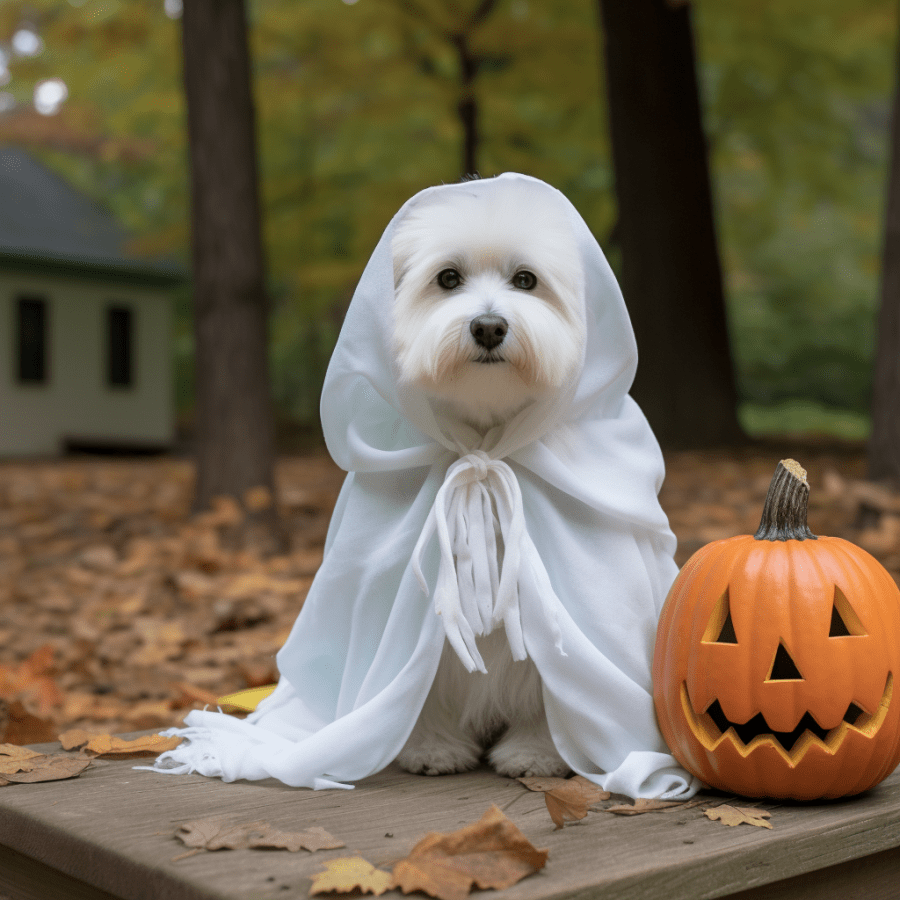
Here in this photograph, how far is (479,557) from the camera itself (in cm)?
225

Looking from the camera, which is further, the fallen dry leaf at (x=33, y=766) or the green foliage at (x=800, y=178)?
the green foliage at (x=800, y=178)

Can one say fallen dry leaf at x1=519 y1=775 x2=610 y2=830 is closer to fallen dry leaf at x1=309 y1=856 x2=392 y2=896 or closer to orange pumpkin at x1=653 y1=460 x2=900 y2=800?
orange pumpkin at x1=653 y1=460 x2=900 y2=800

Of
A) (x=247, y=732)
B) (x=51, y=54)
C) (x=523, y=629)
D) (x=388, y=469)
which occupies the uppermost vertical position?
(x=51, y=54)

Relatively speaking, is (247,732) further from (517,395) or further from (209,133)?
(209,133)

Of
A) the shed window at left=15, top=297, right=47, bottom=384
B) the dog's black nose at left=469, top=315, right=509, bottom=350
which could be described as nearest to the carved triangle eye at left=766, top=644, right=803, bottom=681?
the dog's black nose at left=469, top=315, right=509, bottom=350

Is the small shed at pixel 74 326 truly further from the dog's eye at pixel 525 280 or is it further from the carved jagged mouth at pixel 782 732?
the carved jagged mouth at pixel 782 732

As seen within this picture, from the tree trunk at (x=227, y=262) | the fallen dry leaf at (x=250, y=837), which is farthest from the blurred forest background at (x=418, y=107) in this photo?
the fallen dry leaf at (x=250, y=837)

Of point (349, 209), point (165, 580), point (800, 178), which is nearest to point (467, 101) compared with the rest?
point (349, 209)

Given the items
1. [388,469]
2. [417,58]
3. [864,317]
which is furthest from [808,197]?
[388,469]

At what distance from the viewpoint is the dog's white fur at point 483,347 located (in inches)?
83.0

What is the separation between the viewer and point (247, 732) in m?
2.54

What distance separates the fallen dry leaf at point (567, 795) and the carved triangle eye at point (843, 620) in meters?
0.58

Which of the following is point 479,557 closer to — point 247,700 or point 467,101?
point 247,700

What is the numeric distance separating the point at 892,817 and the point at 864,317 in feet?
74.4
